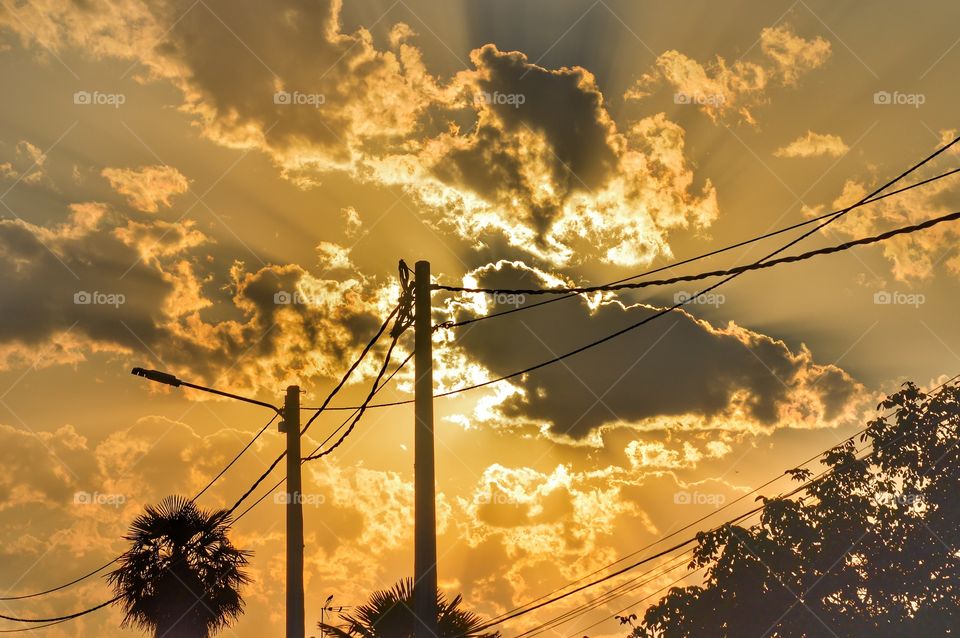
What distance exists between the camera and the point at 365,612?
19.0 metres

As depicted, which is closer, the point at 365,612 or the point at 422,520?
the point at 422,520

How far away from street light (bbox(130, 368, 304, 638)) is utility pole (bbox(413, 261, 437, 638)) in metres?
6.14

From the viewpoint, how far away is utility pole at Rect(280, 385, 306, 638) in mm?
17172

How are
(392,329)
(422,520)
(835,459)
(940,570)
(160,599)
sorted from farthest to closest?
(835,459) < (940,570) < (160,599) < (392,329) < (422,520)

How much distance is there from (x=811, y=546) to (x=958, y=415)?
7.17m

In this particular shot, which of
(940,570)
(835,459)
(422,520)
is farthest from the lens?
(835,459)

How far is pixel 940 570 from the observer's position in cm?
3250

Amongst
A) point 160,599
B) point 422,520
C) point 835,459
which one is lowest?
point 422,520

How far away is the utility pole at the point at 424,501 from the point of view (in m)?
11.5

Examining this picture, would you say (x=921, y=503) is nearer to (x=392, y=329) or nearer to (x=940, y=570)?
(x=940, y=570)

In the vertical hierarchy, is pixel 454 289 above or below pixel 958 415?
below

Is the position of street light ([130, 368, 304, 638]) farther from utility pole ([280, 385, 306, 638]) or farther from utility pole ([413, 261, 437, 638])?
utility pole ([413, 261, 437, 638])

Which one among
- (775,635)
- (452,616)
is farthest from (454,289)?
(775,635)

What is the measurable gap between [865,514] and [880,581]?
2.43 m
